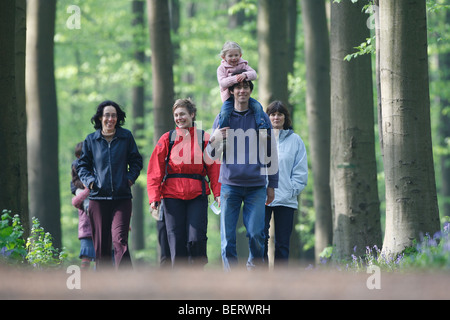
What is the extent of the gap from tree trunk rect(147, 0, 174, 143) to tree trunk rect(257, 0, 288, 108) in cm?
192

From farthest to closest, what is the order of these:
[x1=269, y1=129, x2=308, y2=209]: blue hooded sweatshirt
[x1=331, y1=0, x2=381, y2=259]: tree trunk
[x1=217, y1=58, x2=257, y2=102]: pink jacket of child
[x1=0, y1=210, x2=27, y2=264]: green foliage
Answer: [x1=331, y1=0, x2=381, y2=259]: tree trunk, [x1=269, y1=129, x2=308, y2=209]: blue hooded sweatshirt, [x1=217, y1=58, x2=257, y2=102]: pink jacket of child, [x1=0, y1=210, x2=27, y2=264]: green foliage

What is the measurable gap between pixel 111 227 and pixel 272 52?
7.21 m

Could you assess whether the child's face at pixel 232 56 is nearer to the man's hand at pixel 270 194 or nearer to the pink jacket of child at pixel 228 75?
the pink jacket of child at pixel 228 75

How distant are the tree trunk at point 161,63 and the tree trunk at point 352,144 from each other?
15.3 feet

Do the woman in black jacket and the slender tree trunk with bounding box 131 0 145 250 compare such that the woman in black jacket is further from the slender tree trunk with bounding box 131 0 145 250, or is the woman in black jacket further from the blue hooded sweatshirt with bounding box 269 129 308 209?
the slender tree trunk with bounding box 131 0 145 250

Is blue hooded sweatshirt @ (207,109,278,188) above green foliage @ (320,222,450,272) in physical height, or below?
above

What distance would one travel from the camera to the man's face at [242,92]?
8.68 meters

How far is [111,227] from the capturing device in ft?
31.8

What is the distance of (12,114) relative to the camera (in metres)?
9.41

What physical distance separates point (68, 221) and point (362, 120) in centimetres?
2219

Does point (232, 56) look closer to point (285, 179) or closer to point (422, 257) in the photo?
point (285, 179)

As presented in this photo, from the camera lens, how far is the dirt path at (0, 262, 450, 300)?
540 centimetres

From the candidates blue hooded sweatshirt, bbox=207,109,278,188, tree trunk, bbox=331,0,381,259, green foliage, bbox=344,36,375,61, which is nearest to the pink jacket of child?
blue hooded sweatshirt, bbox=207,109,278,188

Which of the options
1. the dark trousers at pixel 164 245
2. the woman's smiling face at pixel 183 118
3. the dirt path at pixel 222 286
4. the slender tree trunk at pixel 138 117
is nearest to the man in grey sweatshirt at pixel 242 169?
the woman's smiling face at pixel 183 118
